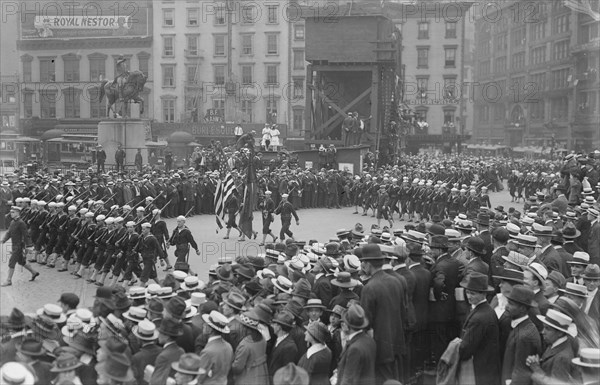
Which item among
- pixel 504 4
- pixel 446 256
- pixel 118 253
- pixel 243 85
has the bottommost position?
pixel 118 253

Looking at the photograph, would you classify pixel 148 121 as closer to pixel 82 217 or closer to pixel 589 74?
pixel 589 74

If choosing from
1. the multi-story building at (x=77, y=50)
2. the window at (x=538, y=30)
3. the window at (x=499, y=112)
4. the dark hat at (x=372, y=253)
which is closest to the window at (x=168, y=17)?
the multi-story building at (x=77, y=50)

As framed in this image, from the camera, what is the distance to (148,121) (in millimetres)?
59062

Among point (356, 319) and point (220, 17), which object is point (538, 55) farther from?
point (356, 319)

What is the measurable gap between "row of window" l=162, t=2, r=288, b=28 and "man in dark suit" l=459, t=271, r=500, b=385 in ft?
181

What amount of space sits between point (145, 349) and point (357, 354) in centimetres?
218

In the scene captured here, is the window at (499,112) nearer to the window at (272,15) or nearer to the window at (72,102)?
the window at (272,15)

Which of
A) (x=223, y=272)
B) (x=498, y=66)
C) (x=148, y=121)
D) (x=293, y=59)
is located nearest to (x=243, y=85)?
(x=293, y=59)

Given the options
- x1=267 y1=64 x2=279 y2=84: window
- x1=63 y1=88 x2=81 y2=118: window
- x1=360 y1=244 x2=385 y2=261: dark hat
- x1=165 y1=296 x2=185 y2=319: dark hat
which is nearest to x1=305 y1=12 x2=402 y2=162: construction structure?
x1=267 y1=64 x2=279 y2=84: window

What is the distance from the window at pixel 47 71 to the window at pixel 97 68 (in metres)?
3.69

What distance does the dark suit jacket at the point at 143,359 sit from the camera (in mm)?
6957

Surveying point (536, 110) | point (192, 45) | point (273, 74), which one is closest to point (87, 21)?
point (192, 45)

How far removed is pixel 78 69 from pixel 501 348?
6099cm

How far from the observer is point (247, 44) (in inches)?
2469
